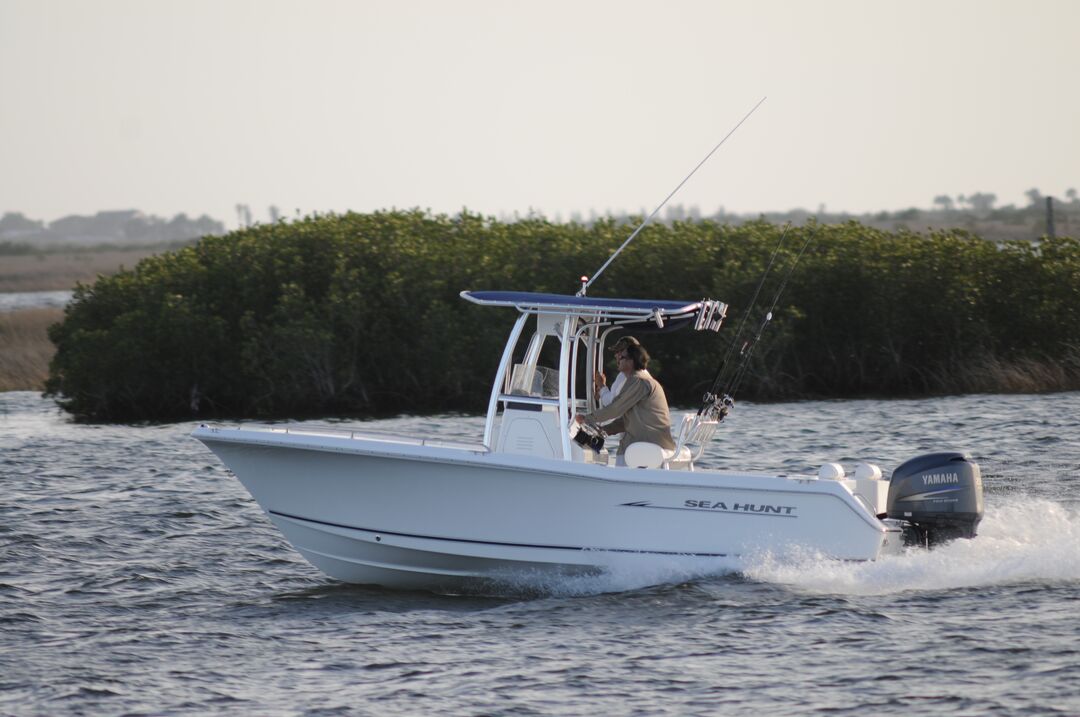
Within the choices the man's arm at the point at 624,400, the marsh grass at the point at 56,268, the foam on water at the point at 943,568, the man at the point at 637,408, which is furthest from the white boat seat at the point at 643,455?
the marsh grass at the point at 56,268

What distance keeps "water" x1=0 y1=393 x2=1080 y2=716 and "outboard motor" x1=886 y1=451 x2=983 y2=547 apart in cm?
17

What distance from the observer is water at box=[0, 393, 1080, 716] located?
29.6ft

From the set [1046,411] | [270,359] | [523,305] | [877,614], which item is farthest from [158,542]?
[1046,411]

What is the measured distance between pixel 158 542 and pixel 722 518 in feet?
20.0

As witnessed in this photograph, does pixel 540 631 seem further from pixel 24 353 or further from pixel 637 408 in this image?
pixel 24 353

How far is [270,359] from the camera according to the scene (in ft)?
85.5

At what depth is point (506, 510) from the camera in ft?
36.7

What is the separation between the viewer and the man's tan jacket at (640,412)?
1131 cm

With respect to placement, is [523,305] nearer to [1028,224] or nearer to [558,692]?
[558,692]

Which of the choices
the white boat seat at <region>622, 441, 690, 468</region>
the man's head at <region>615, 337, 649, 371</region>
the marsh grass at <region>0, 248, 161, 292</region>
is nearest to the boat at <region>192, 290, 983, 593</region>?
Result: the white boat seat at <region>622, 441, 690, 468</region>

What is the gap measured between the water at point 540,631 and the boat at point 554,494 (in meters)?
0.23

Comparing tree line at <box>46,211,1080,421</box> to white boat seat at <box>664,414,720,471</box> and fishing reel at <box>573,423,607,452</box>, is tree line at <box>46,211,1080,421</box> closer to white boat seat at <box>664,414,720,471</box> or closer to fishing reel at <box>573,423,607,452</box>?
white boat seat at <box>664,414,720,471</box>

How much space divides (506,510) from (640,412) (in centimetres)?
134

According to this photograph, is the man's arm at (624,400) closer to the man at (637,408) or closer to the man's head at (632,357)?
the man at (637,408)
